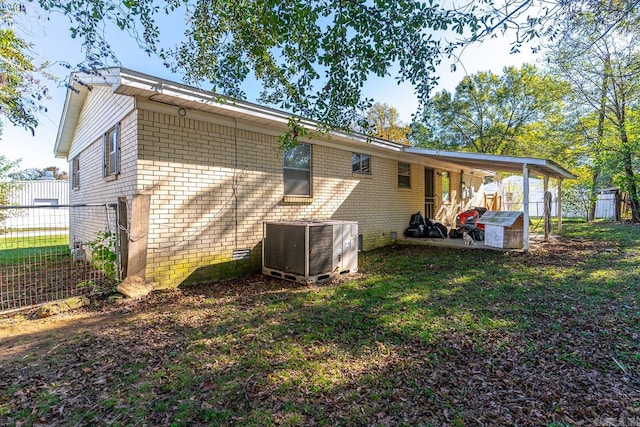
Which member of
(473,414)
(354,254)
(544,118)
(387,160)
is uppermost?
(544,118)

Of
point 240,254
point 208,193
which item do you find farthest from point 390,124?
point 208,193

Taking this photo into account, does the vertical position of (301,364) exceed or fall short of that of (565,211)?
it falls short

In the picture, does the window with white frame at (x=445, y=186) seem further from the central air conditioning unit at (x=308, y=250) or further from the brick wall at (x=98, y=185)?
the brick wall at (x=98, y=185)

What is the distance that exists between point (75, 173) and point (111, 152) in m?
5.17

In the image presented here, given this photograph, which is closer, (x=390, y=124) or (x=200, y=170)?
(x=200, y=170)

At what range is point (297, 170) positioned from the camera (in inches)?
299

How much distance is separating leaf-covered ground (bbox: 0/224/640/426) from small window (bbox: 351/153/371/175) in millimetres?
4783

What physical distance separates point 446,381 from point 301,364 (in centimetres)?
130

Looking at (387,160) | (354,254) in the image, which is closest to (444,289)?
(354,254)

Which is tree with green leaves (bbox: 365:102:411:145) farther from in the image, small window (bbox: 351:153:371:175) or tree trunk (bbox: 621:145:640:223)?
small window (bbox: 351:153:371:175)

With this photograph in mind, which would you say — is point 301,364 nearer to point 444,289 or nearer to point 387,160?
point 444,289

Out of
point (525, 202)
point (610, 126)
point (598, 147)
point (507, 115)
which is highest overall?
point (507, 115)

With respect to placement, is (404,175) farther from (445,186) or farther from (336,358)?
(336,358)

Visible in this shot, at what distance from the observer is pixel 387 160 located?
10.4 m
